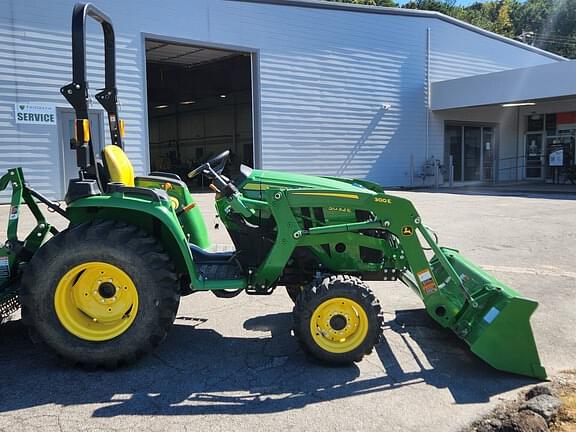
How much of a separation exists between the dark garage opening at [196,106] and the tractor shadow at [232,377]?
14.7 m

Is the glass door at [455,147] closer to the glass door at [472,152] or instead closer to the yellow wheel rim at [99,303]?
the glass door at [472,152]

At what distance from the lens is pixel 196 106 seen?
27953 mm

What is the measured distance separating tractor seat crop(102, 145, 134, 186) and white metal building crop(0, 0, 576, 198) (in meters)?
10.0

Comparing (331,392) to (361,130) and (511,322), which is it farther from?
(361,130)

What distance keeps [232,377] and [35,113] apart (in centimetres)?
1203

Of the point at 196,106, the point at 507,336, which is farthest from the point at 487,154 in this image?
the point at 507,336

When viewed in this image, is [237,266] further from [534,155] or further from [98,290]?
[534,155]

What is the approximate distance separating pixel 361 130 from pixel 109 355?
17.5 meters

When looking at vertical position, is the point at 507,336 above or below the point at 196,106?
below

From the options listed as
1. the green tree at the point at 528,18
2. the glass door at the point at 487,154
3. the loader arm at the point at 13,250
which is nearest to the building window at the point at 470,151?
the glass door at the point at 487,154

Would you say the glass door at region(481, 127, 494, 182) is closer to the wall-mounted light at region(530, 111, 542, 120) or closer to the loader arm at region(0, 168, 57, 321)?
the wall-mounted light at region(530, 111, 542, 120)

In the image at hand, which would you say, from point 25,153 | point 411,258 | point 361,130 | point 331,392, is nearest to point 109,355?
point 331,392

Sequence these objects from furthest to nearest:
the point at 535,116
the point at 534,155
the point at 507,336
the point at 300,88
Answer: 1. the point at 534,155
2. the point at 535,116
3. the point at 300,88
4. the point at 507,336

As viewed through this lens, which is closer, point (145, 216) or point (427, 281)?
point (427, 281)
